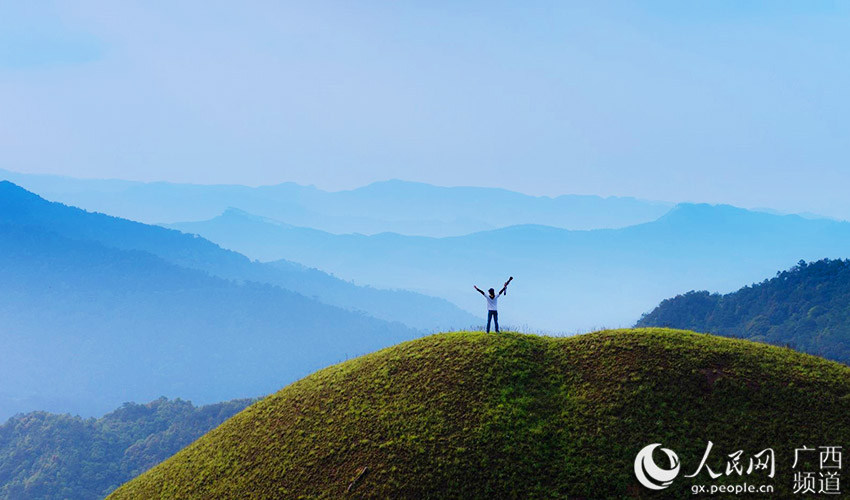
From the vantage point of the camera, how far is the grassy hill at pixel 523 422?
18656 mm

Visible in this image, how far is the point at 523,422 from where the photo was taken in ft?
66.7

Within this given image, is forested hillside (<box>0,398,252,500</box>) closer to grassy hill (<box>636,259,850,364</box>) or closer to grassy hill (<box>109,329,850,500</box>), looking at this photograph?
grassy hill (<box>636,259,850,364</box>)

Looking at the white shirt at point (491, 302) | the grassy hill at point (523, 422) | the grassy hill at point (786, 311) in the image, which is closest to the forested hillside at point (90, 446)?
the grassy hill at point (786, 311)

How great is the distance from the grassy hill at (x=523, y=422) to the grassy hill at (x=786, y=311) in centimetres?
7875

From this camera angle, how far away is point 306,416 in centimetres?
2289

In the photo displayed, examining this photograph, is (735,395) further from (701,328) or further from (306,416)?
(701,328)

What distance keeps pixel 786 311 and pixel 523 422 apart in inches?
4115

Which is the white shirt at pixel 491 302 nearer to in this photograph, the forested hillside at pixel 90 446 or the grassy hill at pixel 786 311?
the grassy hill at pixel 786 311

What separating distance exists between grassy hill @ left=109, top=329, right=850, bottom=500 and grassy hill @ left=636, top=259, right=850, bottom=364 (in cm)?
7875

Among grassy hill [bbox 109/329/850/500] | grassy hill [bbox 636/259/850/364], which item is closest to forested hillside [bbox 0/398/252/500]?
grassy hill [bbox 636/259/850/364]

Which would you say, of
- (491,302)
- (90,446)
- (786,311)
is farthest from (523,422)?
(90,446)

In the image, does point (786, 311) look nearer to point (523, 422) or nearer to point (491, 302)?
point (491, 302)

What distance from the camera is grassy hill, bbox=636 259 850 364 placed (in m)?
94.9

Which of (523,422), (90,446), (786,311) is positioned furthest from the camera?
(90,446)
